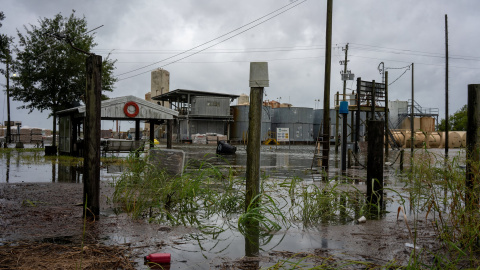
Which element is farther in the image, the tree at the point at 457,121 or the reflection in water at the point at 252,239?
the tree at the point at 457,121

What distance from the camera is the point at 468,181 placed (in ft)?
16.5

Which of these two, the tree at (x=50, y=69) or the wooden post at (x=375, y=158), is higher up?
the tree at (x=50, y=69)

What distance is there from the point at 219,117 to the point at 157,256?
4565cm

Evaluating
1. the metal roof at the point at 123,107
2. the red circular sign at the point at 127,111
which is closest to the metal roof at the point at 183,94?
the metal roof at the point at 123,107

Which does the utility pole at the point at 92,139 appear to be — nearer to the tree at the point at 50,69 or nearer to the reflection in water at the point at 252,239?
the reflection in water at the point at 252,239

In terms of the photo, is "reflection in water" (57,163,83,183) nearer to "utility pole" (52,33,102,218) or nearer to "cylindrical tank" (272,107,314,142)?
"utility pole" (52,33,102,218)

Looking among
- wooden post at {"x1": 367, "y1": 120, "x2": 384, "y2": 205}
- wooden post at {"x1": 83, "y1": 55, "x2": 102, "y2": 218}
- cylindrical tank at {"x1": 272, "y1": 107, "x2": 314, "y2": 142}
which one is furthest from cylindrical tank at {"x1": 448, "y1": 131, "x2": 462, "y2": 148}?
wooden post at {"x1": 83, "y1": 55, "x2": 102, "y2": 218}

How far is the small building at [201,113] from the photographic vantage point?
48000 millimetres

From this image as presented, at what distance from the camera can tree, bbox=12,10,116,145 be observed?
27.3 meters

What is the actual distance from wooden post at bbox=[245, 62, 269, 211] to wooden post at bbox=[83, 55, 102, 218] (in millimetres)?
2179

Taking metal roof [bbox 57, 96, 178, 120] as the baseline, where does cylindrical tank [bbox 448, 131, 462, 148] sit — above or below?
below

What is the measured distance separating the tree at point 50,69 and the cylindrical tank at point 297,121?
3091 cm

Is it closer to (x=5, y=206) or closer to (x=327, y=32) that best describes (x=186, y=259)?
(x=5, y=206)

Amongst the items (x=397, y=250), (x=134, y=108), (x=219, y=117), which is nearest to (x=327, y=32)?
(x=134, y=108)
